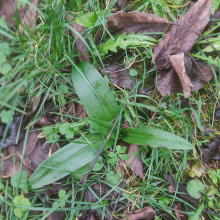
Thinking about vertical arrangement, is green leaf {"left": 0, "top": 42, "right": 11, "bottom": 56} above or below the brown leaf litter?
above

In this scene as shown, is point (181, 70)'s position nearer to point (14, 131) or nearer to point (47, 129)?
point (47, 129)

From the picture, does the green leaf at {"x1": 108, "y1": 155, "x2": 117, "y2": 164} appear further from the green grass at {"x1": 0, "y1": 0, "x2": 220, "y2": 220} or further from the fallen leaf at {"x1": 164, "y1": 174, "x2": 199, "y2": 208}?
the fallen leaf at {"x1": 164, "y1": 174, "x2": 199, "y2": 208}

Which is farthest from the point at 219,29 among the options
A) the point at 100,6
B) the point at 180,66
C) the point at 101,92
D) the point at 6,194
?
the point at 6,194

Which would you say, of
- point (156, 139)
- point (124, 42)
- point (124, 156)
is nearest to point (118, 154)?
point (124, 156)

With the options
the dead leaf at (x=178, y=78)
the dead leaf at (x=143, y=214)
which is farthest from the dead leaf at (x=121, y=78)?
the dead leaf at (x=143, y=214)

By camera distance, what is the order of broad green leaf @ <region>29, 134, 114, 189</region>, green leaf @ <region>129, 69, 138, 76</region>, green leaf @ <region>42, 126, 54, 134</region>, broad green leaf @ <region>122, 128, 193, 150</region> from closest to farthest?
broad green leaf @ <region>122, 128, 193, 150</region> < broad green leaf @ <region>29, 134, 114, 189</region> < green leaf @ <region>42, 126, 54, 134</region> < green leaf @ <region>129, 69, 138, 76</region>

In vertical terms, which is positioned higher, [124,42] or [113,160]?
[124,42]

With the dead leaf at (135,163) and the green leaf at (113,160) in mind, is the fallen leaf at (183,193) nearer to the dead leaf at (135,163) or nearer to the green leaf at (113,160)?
the dead leaf at (135,163)

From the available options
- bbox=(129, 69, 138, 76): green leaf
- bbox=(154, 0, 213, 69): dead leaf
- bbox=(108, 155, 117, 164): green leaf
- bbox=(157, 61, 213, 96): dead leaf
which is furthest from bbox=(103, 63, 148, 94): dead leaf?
bbox=(108, 155, 117, 164): green leaf
